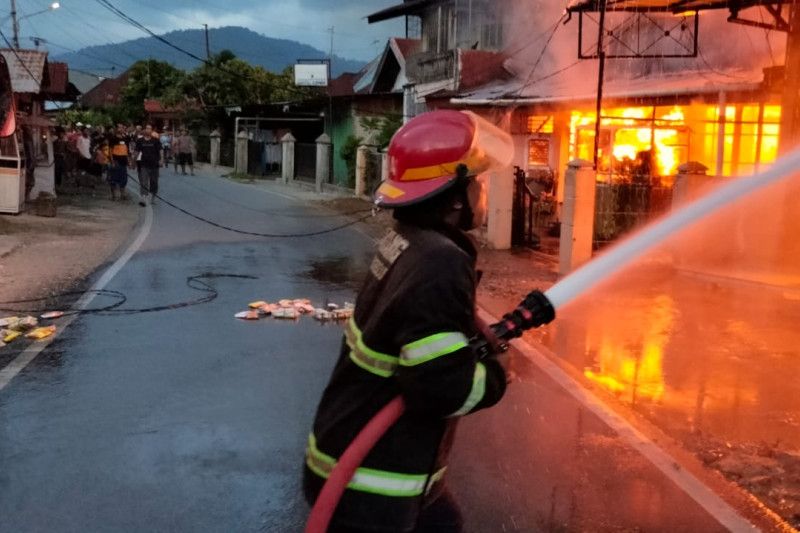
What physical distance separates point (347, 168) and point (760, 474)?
2677 centimetres

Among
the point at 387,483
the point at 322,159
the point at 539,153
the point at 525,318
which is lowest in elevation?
the point at 387,483

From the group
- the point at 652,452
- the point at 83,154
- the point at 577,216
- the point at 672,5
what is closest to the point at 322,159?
the point at 83,154

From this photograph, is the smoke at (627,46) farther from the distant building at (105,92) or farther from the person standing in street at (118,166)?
the distant building at (105,92)

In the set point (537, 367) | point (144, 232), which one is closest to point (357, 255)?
point (144, 232)

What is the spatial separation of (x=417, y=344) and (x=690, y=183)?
10.9 meters

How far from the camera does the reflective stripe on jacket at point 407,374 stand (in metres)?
2.07

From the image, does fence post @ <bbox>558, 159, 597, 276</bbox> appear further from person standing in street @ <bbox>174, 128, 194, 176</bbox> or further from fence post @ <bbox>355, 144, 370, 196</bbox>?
person standing in street @ <bbox>174, 128, 194, 176</bbox>

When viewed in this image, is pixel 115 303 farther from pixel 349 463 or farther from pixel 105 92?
pixel 105 92

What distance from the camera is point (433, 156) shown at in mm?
2281

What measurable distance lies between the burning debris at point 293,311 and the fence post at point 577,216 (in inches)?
161

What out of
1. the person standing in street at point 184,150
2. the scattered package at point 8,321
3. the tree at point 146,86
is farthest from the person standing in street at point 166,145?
the scattered package at point 8,321

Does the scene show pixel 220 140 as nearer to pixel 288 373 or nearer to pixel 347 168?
pixel 347 168

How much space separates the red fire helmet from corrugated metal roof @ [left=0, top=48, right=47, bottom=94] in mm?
19162

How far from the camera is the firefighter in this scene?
6.82 ft
